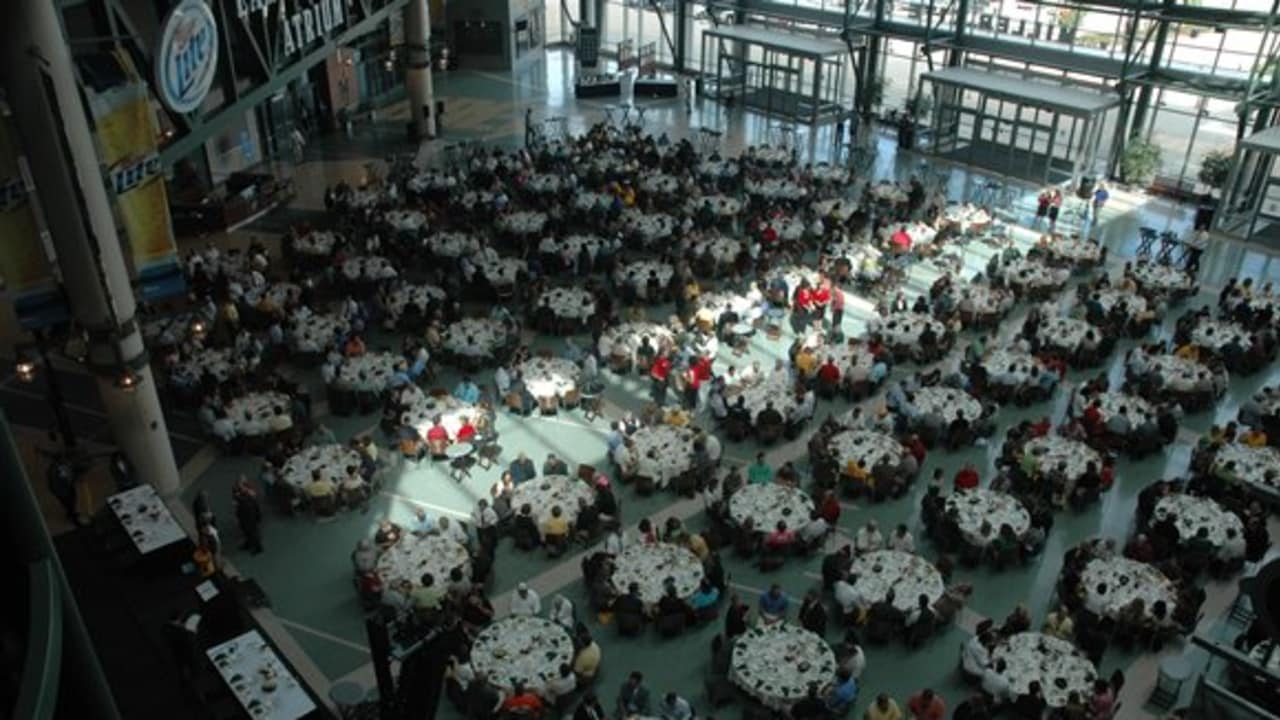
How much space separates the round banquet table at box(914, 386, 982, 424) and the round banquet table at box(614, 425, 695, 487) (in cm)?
512

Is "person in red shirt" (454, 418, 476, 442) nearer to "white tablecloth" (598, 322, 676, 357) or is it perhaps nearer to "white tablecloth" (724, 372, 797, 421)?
"white tablecloth" (598, 322, 676, 357)

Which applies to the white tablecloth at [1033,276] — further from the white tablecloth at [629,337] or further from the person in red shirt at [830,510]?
the person in red shirt at [830,510]

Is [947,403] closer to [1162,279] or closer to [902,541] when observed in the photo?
[902,541]

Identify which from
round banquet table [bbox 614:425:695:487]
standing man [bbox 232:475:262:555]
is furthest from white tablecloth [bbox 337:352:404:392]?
round banquet table [bbox 614:425:695:487]

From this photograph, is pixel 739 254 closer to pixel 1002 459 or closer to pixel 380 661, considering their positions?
pixel 1002 459

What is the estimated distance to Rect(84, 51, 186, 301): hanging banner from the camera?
15906 mm

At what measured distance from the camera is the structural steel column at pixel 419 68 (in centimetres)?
3816

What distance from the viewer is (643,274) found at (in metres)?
26.9

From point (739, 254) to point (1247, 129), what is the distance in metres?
18.6

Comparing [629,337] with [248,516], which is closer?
[248,516]

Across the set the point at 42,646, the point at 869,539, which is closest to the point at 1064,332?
the point at 869,539

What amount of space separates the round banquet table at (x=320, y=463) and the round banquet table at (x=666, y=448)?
5207 millimetres

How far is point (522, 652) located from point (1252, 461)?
14415 mm

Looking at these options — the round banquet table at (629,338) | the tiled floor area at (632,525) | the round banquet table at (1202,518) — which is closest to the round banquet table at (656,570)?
the tiled floor area at (632,525)
